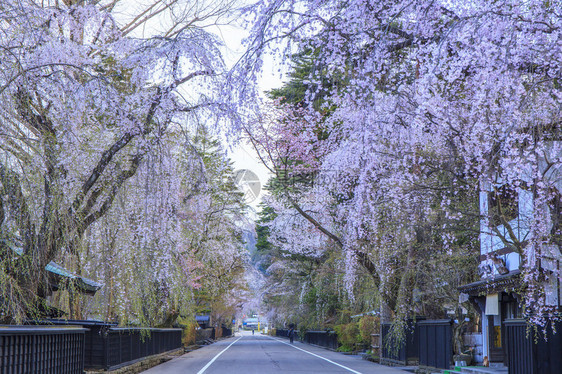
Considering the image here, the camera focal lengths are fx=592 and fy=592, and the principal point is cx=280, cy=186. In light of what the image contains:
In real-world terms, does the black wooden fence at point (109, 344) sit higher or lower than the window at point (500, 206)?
lower

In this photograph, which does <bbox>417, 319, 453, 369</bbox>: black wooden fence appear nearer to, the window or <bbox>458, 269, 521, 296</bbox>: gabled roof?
<bbox>458, 269, 521, 296</bbox>: gabled roof

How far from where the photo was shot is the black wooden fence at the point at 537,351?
464 inches

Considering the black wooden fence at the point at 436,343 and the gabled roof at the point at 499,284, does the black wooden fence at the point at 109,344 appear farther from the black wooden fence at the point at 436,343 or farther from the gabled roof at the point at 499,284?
the gabled roof at the point at 499,284

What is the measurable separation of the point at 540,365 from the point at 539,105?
17.8 feet

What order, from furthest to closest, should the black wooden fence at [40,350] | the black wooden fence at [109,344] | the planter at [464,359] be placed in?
the planter at [464,359] → the black wooden fence at [109,344] → the black wooden fence at [40,350]

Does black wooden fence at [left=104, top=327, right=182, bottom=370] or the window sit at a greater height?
the window

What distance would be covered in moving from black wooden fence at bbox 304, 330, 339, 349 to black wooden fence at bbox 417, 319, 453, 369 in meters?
17.9

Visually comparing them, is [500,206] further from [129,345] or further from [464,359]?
[129,345]

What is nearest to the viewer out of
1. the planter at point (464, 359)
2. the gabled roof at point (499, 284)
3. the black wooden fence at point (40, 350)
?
the black wooden fence at point (40, 350)

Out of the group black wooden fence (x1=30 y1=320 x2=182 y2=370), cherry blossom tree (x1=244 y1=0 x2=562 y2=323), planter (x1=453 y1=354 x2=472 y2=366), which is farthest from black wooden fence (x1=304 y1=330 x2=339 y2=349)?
cherry blossom tree (x1=244 y1=0 x2=562 y2=323)

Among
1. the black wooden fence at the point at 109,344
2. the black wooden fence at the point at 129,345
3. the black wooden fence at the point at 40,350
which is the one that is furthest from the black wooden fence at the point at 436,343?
the black wooden fence at the point at 40,350

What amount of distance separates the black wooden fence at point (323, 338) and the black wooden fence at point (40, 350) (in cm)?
2818

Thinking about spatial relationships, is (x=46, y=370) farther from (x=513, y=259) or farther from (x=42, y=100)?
(x=513, y=259)

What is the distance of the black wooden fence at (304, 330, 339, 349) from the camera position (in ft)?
124
